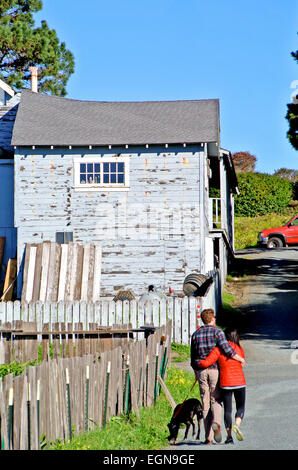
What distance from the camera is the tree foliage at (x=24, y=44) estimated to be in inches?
1740

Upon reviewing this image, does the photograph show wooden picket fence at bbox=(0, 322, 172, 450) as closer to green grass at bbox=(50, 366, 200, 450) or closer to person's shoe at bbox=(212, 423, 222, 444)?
green grass at bbox=(50, 366, 200, 450)

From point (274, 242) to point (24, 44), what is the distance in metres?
20.7

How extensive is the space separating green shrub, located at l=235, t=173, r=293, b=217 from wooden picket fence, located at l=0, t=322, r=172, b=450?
3883cm

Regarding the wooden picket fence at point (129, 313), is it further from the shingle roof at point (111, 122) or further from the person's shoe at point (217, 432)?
the person's shoe at point (217, 432)

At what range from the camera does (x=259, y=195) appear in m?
50.9

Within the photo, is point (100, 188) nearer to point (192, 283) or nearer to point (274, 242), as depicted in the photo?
point (192, 283)

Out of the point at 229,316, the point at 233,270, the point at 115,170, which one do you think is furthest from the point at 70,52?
the point at 229,316

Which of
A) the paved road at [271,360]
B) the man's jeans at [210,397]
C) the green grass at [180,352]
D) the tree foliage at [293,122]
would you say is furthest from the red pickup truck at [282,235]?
the man's jeans at [210,397]

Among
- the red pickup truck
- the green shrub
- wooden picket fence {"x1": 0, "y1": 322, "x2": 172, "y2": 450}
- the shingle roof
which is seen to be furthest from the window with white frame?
the green shrub

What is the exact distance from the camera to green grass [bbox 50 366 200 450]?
8.84 m

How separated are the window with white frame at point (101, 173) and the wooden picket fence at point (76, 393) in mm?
12390

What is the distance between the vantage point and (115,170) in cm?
2481

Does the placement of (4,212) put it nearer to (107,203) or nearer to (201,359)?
(107,203)
